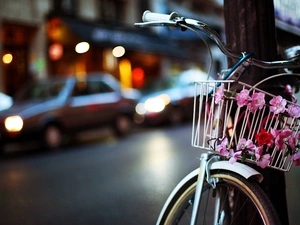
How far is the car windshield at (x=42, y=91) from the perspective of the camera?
11.7 meters

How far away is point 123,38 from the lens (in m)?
21.6

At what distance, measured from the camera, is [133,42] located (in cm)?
2220

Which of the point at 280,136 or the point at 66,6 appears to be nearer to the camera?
the point at 280,136

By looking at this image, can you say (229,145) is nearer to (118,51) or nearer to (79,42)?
(79,42)

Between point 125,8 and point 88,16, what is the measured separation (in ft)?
10.8

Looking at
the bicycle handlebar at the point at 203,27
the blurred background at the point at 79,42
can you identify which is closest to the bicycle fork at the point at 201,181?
the bicycle handlebar at the point at 203,27

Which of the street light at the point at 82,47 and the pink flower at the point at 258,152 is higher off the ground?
the street light at the point at 82,47

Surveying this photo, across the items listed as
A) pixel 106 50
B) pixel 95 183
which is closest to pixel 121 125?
pixel 95 183

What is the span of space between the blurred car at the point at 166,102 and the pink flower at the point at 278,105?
12.6 meters

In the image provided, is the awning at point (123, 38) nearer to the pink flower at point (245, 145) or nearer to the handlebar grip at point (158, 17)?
the handlebar grip at point (158, 17)

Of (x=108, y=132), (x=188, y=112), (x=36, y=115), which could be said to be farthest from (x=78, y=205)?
(x=188, y=112)

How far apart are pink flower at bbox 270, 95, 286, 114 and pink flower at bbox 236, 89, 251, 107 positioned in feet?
0.42

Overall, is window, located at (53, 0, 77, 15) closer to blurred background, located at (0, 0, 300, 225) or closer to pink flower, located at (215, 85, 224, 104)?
blurred background, located at (0, 0, 300, 225)

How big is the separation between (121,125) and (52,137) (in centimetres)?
277
